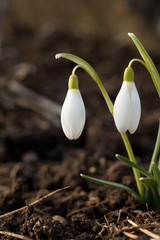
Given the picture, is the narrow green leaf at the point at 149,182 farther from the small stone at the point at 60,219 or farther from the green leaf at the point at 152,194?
the small stone at the point at 60,219

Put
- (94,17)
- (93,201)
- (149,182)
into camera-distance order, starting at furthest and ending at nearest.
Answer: (94,17), (93,201), (149,182)

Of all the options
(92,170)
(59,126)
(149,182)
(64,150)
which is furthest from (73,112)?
(59,126)

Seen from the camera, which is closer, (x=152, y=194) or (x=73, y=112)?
(x=73, y=112)

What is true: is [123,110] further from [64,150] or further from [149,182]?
[64,150]

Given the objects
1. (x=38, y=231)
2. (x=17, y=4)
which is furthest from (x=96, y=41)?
(x=38, y=231)

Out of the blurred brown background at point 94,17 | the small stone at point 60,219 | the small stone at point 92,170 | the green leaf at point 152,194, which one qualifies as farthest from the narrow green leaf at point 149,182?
the blurred brown background at point 94,17

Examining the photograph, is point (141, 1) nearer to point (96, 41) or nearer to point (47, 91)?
point (96, 41)

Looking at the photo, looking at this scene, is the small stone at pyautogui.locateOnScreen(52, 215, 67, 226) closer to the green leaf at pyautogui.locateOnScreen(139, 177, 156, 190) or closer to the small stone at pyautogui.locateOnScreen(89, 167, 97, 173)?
the green leaf at pyautogui.locateOnScreen(139, 177, 156, 190)
